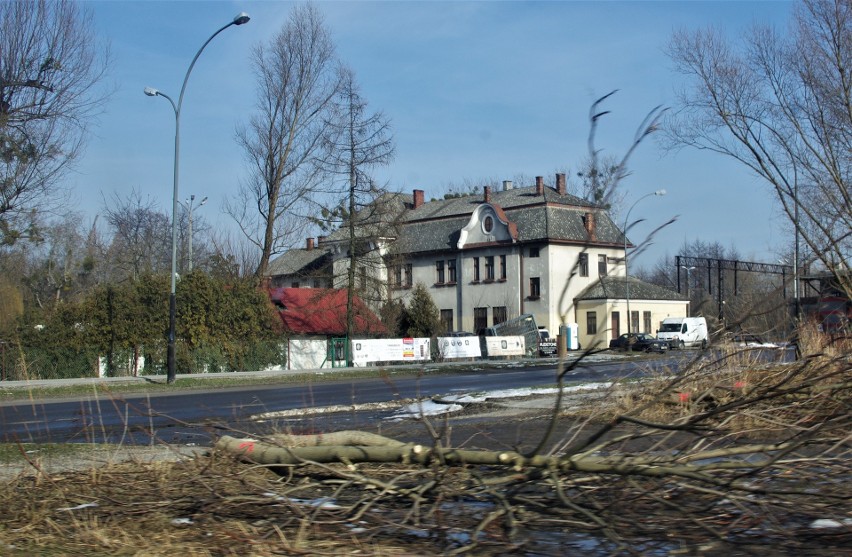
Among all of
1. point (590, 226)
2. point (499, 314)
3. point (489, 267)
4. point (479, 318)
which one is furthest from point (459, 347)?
point (590, 226)

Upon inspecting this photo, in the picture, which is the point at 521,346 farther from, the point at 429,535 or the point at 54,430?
the point at 429,535

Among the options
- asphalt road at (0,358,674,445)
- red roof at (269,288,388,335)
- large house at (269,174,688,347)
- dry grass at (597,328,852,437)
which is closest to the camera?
dry grass at (597,328,852,437)

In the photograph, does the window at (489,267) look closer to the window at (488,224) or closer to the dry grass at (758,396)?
the window at (488,224)

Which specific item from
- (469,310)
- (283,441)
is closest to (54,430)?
(283,441)

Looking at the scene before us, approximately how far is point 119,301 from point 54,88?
8.64 metres

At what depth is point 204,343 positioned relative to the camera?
35.1 metres

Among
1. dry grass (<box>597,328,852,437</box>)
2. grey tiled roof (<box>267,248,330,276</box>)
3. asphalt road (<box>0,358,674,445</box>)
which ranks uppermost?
grey tiled roof (<box>267,248,330,276</box>)

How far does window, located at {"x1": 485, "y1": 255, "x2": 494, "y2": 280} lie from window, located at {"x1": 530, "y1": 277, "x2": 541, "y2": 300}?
3262 mm

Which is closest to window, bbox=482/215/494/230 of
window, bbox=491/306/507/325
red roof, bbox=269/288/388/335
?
window, bbox=491/306/507/325

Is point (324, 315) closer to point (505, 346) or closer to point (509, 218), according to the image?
point (505, 346)

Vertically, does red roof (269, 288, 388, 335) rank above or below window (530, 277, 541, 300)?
below

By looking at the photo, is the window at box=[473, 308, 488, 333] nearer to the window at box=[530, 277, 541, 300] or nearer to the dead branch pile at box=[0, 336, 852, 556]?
the window at box=[530, 277, 541, 300]

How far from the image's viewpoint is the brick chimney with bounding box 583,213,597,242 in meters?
4.34

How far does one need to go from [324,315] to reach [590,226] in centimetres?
3866
